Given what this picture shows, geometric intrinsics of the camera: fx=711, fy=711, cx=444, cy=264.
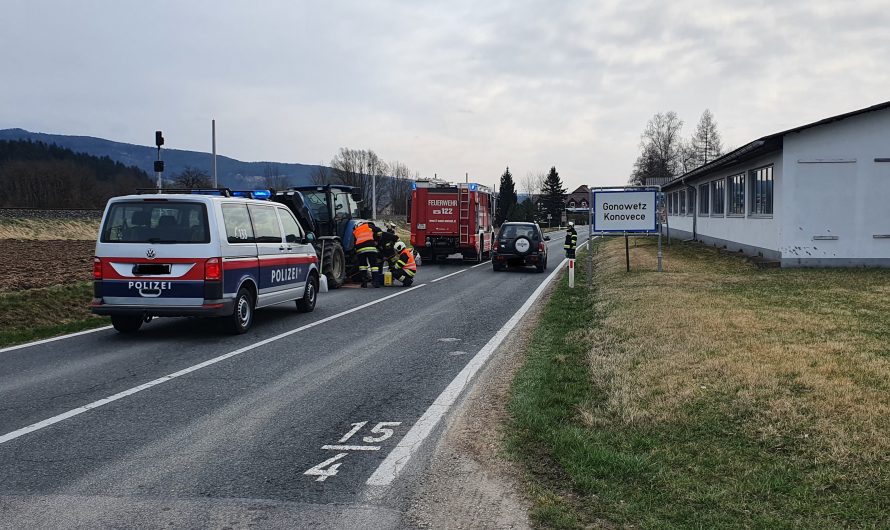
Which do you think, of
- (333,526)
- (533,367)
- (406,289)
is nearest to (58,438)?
(333,526)

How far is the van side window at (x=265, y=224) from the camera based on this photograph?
10.8 metres

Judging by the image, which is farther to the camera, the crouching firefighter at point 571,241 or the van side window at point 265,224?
the crouching firefighter at point 571,241

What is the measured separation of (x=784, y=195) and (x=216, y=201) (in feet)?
51.7

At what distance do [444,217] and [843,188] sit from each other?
1259cm

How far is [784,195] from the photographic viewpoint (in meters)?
19.4

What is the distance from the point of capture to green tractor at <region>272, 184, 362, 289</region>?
55.7 feet

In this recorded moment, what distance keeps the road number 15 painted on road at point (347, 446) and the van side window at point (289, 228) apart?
6739mm

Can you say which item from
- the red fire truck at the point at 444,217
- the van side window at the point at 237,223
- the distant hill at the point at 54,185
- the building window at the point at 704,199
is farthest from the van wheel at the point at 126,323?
the distant hill at the point at 54,185

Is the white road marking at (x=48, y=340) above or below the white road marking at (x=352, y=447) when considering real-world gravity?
above

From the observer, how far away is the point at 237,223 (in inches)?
400

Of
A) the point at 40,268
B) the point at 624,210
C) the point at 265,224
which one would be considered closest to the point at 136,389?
the point at 265,224

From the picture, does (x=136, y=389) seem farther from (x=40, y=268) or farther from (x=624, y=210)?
(x=40, y=268)

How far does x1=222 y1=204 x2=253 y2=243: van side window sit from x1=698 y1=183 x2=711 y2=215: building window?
27.8m

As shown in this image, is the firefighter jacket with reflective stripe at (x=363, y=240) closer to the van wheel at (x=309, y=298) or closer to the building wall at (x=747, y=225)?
the van wheel at (x=309, y=298)
